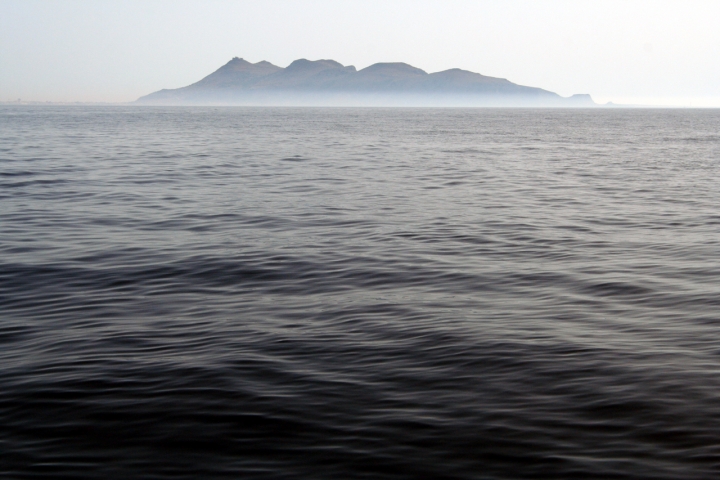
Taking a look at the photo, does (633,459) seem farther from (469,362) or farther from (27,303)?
(27,303)

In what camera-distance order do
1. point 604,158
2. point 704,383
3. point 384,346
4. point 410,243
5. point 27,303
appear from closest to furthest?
point 704,383 → point 384,346 → point 27,303 → point 410,243 → point 604,158

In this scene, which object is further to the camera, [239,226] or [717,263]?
[239,226]

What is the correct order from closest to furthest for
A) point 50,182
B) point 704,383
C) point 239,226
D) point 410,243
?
point 704,383 < point 410,243 < point 239,226 < point 50,182

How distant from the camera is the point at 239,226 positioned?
1988 centimetres

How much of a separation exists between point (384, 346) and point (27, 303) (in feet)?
20.4

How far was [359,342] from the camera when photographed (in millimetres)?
9891

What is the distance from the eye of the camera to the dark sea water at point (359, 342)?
6812mm

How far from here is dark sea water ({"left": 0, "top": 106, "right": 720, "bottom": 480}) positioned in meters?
6.81

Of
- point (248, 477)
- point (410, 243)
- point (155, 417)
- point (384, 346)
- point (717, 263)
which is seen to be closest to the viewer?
point (248, 477)

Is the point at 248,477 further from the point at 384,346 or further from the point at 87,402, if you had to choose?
the point at 384,346

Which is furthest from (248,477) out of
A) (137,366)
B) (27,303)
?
(27,303)

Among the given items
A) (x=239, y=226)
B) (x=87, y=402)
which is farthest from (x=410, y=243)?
(x=87, y=402)

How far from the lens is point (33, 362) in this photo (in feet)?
29.9

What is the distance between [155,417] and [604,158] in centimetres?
4390
